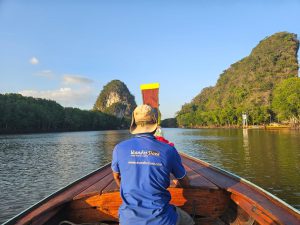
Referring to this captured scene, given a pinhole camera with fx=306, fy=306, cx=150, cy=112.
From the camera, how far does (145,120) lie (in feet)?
11.3

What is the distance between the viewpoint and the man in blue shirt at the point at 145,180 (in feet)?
10.0

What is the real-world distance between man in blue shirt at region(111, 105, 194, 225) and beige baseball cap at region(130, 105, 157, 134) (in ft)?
0.41

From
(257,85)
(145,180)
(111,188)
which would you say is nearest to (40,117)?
(257,85)

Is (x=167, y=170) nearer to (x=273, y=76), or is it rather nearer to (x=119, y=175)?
(x=119, y=175)

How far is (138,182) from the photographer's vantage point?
3.12 meters

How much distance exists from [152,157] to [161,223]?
656 millimetres

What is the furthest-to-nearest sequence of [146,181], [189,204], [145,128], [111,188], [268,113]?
1. [268,113]
2. [111,188]
3. [189,204]
4. [145,128]
5. [146,181]

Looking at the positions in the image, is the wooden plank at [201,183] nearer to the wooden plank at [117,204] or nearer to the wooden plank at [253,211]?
the wooden plank at [117,204]

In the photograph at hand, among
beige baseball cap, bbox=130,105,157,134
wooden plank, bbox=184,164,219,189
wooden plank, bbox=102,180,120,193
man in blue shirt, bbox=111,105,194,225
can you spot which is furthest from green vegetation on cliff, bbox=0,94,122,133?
man in blue shirt, bbox=111,105,194,225

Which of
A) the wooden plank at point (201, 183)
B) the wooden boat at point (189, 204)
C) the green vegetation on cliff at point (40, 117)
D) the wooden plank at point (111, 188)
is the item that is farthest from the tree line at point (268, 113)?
the wooden plank at point (111, 188)

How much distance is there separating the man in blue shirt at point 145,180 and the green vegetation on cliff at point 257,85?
3794 inches

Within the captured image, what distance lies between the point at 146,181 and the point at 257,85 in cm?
13033

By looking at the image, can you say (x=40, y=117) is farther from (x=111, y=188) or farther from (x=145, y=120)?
(x=145, y=120)

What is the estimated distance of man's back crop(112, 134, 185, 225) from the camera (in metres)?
3.05
